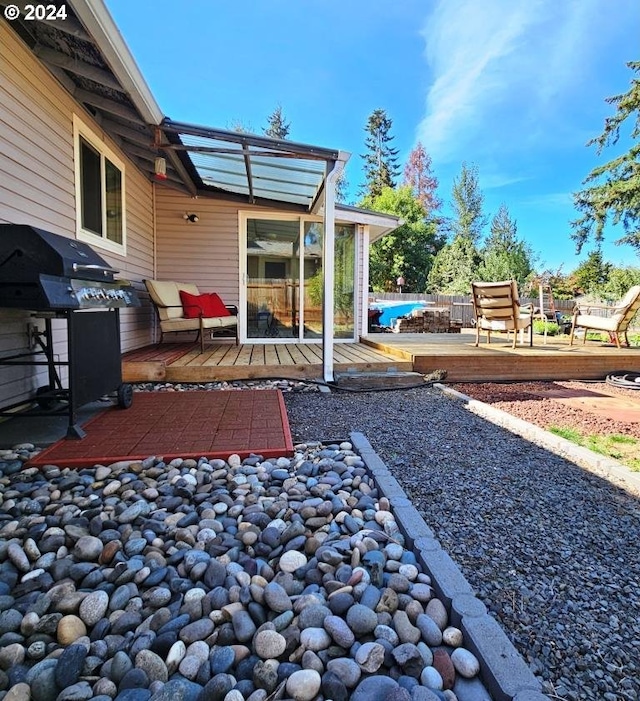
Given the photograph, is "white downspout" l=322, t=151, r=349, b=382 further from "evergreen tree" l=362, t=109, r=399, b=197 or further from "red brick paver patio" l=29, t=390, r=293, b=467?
"evergreen tree" l=362, t=109, r=399, b=197

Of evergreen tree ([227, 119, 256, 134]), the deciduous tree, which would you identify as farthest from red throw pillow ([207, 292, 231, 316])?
the deciduous tree

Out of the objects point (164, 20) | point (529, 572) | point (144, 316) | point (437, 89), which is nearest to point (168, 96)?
point (164, 20)

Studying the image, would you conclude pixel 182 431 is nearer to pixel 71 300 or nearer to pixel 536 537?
pixel 71 300

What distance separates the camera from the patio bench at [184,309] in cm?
526

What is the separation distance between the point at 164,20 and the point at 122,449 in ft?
35.7

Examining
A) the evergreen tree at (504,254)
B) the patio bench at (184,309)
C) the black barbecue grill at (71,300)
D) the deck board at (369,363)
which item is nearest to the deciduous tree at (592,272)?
the evergreen tree at (504,254)

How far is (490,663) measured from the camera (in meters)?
1.02

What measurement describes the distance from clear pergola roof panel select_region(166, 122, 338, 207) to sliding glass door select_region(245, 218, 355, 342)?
0.48 meters

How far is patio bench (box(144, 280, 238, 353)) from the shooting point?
5.26m

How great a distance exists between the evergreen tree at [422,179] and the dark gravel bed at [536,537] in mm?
26970

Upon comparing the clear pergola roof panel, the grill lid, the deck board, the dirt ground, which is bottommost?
the dirt ground

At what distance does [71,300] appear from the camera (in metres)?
2.39

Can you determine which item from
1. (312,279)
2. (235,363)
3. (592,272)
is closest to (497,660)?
(235,363)

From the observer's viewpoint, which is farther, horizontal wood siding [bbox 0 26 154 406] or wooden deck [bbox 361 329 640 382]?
wooden deck [bbox 361 329 640 382]
